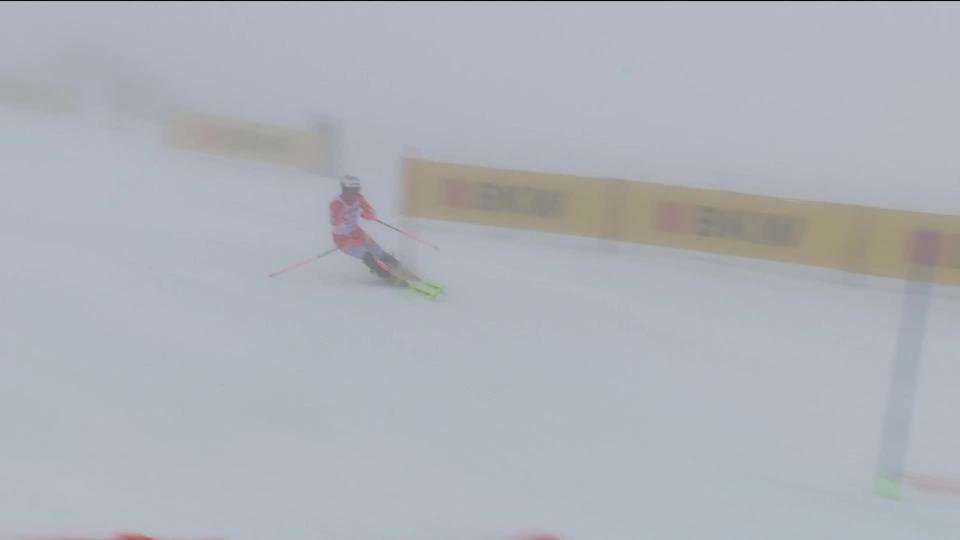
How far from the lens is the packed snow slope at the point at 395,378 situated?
1.15m

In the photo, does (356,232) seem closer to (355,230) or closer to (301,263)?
(355,230)

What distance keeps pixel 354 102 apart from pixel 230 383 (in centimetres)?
56

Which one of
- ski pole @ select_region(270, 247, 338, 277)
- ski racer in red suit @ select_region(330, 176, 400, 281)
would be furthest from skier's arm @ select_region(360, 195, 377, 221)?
ski pole @ select_region(270, 247, 338, 277)

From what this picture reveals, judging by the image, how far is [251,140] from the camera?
1531 millimetres

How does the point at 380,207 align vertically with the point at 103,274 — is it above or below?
above

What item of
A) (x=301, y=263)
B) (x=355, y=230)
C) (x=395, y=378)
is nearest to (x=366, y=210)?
(x=355, y=230)

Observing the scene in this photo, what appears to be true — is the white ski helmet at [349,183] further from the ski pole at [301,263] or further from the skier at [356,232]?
the ski pole at [301,263]

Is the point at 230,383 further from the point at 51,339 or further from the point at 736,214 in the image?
the point at 736,214

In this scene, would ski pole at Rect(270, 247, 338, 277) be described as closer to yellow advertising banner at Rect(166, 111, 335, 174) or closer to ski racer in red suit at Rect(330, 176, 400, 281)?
ski racer in red suit at Rect(330, 176, 400, 281)

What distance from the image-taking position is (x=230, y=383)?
1277 millimetres

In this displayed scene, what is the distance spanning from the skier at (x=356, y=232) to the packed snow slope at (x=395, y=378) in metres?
0.03

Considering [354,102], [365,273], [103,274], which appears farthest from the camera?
[365,273]

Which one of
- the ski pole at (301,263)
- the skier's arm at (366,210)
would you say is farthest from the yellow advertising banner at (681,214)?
the ski pole at (301,263)

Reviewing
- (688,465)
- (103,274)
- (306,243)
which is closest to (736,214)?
(688,465)
